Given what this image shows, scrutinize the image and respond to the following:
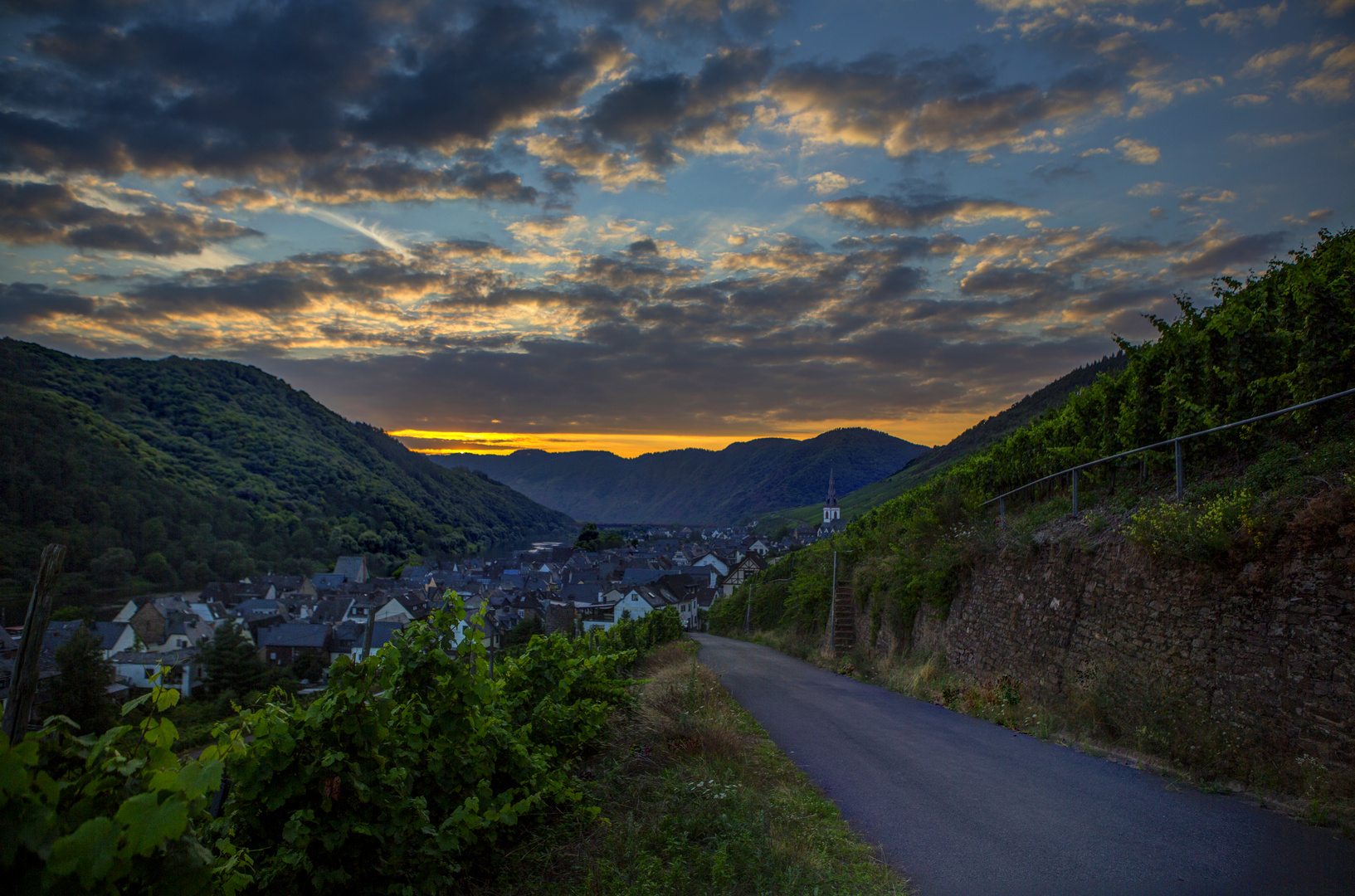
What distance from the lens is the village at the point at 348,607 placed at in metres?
43.2

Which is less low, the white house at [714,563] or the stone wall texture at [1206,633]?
the stone wall texture at [1206,633]

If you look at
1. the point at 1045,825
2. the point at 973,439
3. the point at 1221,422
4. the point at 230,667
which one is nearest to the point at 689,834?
the point at 1045,825

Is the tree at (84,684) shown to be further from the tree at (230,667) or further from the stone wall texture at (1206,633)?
the stone wall texture at (1206,633)

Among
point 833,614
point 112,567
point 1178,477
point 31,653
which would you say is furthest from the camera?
point 112,567

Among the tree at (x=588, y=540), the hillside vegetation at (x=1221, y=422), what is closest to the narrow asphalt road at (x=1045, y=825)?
the hillside vegetation at (x=1221, y=422)

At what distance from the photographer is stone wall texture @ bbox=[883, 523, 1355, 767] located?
5.26 m

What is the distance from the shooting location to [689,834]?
4840 millimetres

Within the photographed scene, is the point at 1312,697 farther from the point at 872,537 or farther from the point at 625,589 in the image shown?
the point at 625,589

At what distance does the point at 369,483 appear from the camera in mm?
150375

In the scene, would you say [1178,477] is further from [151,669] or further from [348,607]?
[348,607]

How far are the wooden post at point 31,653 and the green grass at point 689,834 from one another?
9.17ft

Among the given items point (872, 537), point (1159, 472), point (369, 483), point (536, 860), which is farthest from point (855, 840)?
point (369, 483)

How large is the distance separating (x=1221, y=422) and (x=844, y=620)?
52.5 feet

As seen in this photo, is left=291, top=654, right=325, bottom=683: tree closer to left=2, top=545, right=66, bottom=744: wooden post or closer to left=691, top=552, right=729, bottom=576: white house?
left=2, top=545, right=66, bottom=744: wooden post
